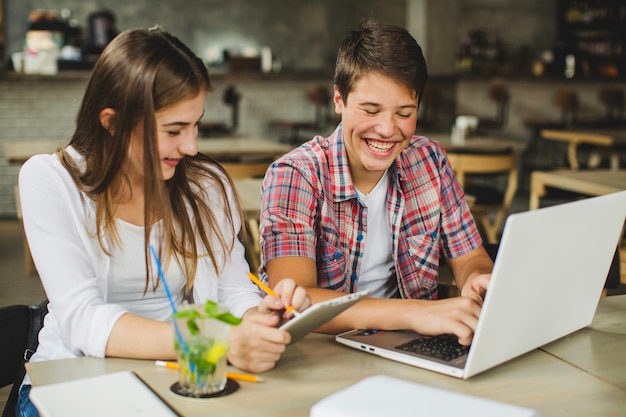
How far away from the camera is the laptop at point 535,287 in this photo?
123 centimetres

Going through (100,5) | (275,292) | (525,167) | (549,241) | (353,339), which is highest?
(100,5)

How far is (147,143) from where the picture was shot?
147 centimetres

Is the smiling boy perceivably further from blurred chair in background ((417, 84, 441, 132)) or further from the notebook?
blurred chair in background ((417, 84, 441, 132))

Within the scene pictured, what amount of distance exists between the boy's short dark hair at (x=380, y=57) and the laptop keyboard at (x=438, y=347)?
2.03 ft

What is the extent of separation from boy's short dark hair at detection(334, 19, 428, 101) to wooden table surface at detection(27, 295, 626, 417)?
64cm

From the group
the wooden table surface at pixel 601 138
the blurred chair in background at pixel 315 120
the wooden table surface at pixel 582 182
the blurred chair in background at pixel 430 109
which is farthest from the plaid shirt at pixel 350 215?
the blurred chair in background at pixel 430 109

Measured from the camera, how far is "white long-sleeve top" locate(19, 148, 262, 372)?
1.44 meters

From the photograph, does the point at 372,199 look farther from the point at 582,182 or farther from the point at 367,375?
the point at 582,182

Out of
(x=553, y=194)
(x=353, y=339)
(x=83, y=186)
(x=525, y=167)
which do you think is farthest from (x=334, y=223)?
(x=525, y=167)

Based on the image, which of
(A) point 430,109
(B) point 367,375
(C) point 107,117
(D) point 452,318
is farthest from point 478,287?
(A) point 430,109

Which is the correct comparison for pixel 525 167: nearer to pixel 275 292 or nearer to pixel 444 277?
pixel 444 277

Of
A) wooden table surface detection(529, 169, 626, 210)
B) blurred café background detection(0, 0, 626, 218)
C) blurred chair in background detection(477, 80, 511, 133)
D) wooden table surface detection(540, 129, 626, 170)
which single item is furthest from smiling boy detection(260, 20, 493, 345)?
blurred chair in background detection(477, 80, 511, 133)

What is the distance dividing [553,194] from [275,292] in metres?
3.33

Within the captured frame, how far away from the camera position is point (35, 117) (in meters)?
7.05
